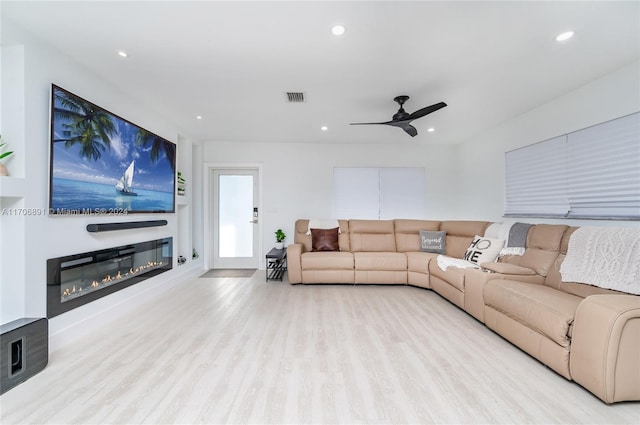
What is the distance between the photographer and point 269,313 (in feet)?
9.17

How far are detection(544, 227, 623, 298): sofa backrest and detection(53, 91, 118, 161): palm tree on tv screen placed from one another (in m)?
4.53

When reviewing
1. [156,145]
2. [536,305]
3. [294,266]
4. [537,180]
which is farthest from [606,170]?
[156,145]

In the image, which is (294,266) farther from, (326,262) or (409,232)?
(409,232)

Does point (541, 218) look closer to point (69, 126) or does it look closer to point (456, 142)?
point (456, 142)

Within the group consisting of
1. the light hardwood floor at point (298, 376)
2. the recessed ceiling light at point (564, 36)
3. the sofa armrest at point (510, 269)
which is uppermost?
the recessed ceiling light at point (564, 36)

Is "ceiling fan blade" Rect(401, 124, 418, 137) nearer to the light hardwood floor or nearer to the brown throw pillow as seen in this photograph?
the brown throw pillow

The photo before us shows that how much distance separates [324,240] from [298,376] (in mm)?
2665

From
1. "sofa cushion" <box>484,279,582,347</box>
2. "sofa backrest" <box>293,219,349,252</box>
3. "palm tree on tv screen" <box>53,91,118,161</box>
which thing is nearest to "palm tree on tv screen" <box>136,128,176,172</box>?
"palm tree on tv screen" <box>53,91,118,161</box>

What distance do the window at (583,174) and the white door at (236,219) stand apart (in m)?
4.38

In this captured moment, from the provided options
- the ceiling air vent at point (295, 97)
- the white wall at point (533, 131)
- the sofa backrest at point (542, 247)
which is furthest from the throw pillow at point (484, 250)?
the ceiling air vent at point (295, 97)

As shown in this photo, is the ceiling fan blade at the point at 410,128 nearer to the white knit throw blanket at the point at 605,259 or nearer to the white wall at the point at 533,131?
the white wall at the point at 533,131

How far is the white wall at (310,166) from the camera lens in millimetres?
4902

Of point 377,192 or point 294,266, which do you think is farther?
point 377,192

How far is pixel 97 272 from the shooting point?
2.51 metres
